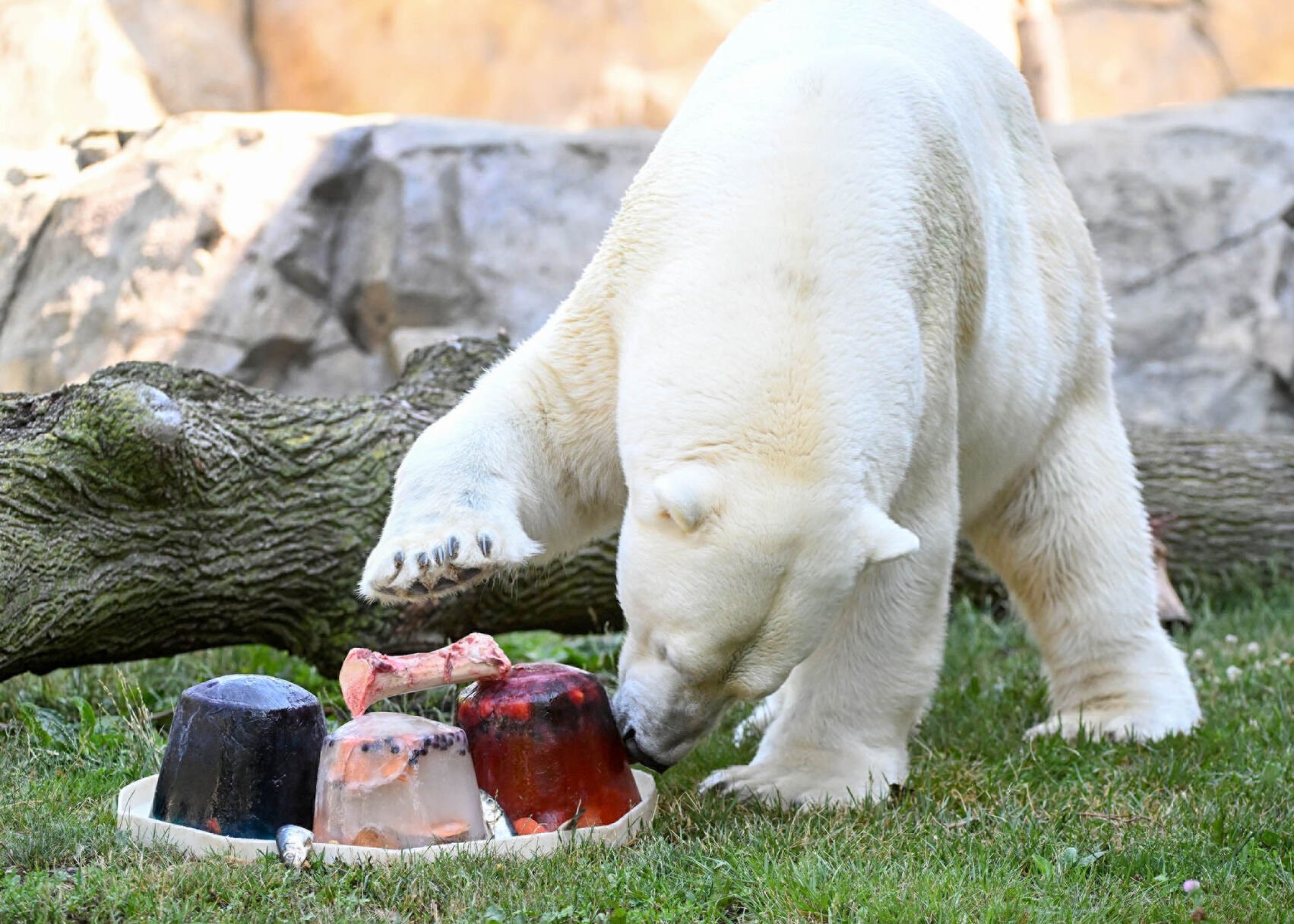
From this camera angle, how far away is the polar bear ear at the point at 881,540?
8.64 feet

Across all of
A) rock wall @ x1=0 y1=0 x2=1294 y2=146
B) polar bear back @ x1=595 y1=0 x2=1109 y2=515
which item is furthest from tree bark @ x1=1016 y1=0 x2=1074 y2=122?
polar bear back @ x1=595 y1=0 x2=1109 y2=515

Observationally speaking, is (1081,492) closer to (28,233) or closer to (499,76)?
(28,233)

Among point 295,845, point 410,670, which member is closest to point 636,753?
point 410,670

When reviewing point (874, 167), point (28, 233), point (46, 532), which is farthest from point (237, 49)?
point (874, 167)

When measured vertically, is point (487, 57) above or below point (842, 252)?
below

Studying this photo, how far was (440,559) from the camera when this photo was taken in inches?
108

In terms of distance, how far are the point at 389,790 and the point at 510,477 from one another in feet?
2.59

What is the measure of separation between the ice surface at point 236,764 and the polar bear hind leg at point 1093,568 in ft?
7.75

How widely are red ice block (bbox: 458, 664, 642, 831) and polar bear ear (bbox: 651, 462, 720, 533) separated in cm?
47

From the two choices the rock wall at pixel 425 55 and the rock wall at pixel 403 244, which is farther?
the rock wall at pixel 425 55

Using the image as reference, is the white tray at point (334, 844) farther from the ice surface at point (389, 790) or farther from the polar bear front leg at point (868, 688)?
the polar bear front leg at point (868, 688)

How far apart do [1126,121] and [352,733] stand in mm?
8374

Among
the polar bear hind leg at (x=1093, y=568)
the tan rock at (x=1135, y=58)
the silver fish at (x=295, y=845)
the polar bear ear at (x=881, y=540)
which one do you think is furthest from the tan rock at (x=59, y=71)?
the tan rock at (x=1135, y=58)

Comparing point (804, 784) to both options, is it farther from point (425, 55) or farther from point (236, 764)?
point (425, 55)
